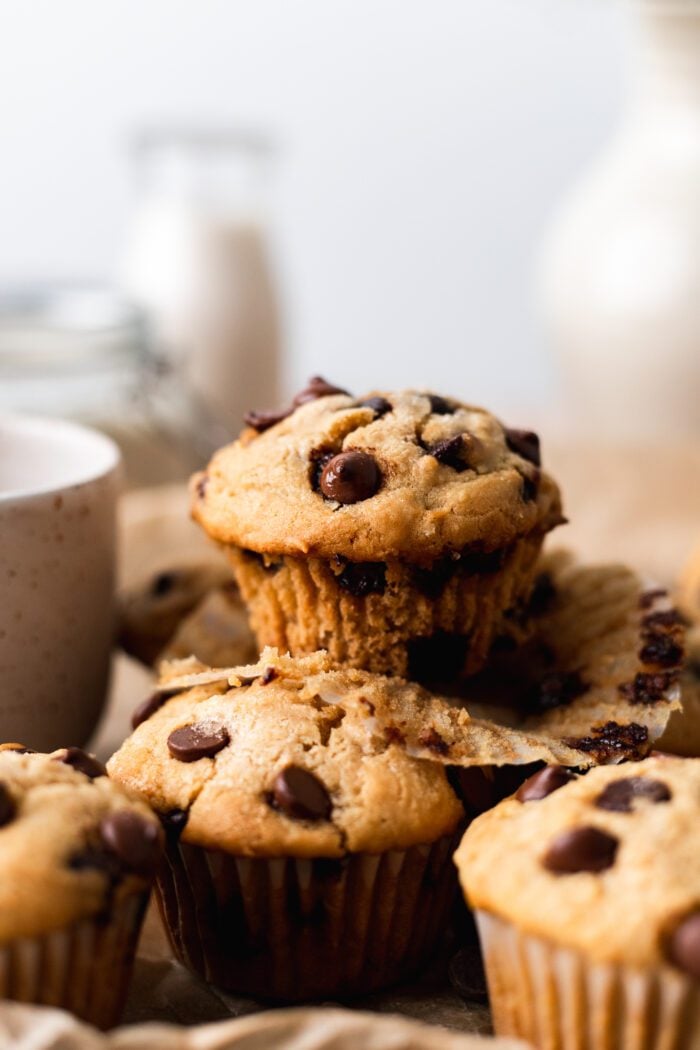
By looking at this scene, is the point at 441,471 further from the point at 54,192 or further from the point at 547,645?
the point at 54,192

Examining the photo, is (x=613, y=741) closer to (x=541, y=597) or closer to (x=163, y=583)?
(x=541, y=597)

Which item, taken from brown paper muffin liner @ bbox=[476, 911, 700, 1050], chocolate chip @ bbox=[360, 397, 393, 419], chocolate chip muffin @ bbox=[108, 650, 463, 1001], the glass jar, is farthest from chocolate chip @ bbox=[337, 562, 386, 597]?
the glass jar

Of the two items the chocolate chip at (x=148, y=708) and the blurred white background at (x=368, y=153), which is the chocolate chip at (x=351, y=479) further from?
the blurred white background at (x=368, y=153)

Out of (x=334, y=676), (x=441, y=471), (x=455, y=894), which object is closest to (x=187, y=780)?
(x=334, y=676)

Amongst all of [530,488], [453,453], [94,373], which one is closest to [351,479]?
[453,453]

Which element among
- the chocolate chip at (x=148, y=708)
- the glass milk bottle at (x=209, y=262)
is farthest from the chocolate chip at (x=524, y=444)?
the glass milk bottle at (x=209, y=262)

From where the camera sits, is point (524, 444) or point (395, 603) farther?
point (524, 444)
